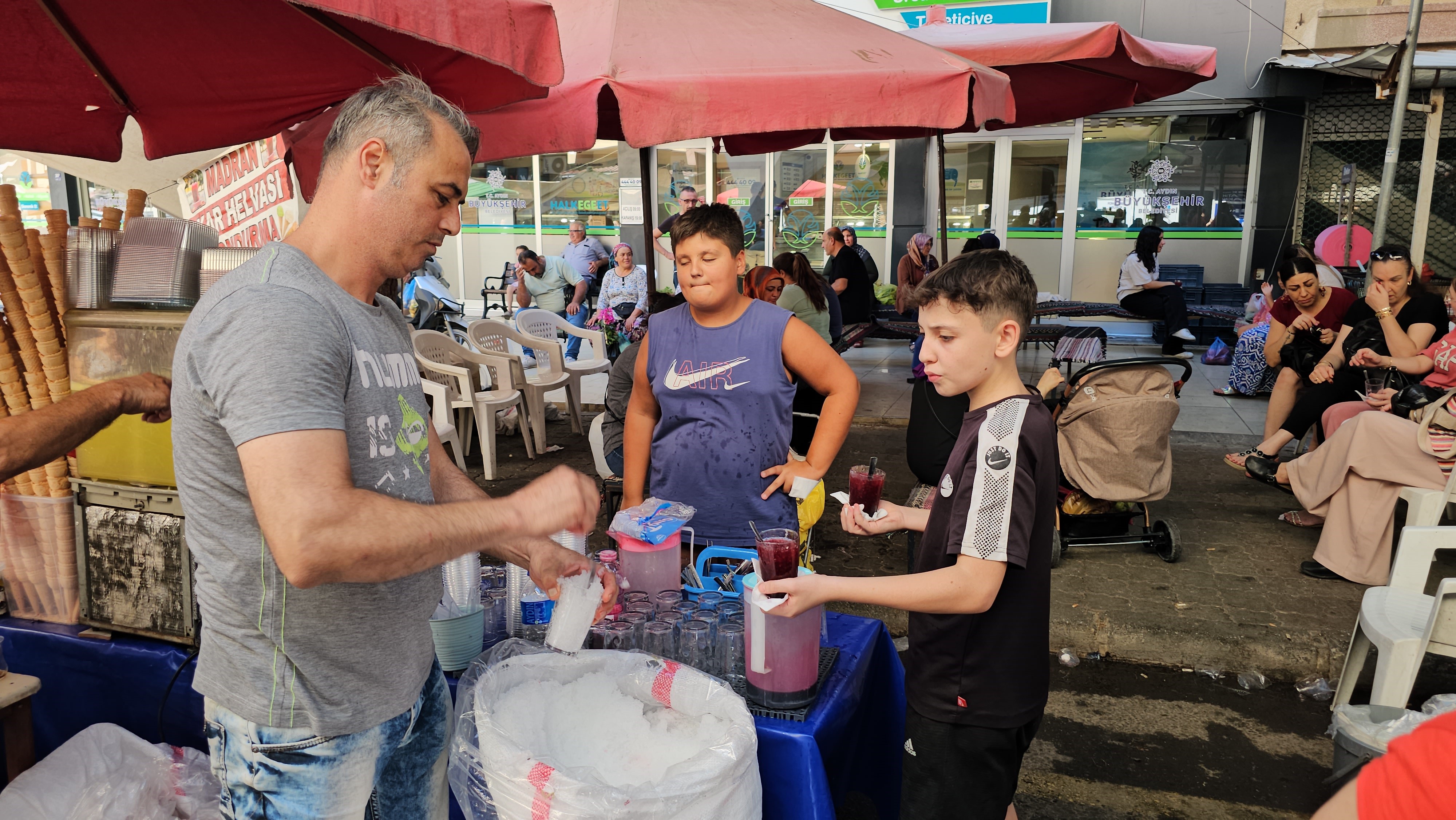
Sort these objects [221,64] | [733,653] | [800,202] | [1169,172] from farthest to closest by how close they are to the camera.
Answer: [800,202]
[1169,172]
[221,64]
[733,653]

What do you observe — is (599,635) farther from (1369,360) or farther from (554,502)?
(1369,360)

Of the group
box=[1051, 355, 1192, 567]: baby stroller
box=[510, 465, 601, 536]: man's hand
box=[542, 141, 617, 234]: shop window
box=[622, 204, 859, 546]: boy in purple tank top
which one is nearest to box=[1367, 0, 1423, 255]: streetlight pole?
box=[1051, 355, 1192, 567]: baby stroller

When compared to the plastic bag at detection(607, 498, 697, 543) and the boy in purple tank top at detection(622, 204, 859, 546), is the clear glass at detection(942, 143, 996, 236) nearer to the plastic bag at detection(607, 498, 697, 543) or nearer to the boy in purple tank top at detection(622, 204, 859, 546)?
the boy in purple tank top at detection(622, 204, 859, 546)

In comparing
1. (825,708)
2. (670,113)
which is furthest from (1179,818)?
(670,113)

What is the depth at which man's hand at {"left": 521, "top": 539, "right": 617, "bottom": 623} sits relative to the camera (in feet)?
6.16

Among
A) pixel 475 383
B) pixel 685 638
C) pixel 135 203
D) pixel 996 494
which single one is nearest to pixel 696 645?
pixel 685 638

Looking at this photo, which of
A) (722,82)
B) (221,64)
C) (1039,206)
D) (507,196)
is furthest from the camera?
(507,196)

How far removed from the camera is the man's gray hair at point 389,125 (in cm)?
140

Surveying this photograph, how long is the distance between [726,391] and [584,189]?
14.4 m

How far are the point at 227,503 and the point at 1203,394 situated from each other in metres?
9.78

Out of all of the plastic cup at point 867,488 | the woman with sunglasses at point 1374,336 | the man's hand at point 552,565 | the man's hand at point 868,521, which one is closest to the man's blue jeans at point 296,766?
the man's hand at point 552,565

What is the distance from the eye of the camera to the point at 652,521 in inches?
94.3

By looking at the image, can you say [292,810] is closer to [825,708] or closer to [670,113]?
[825,708]

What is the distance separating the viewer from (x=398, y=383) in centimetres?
152
